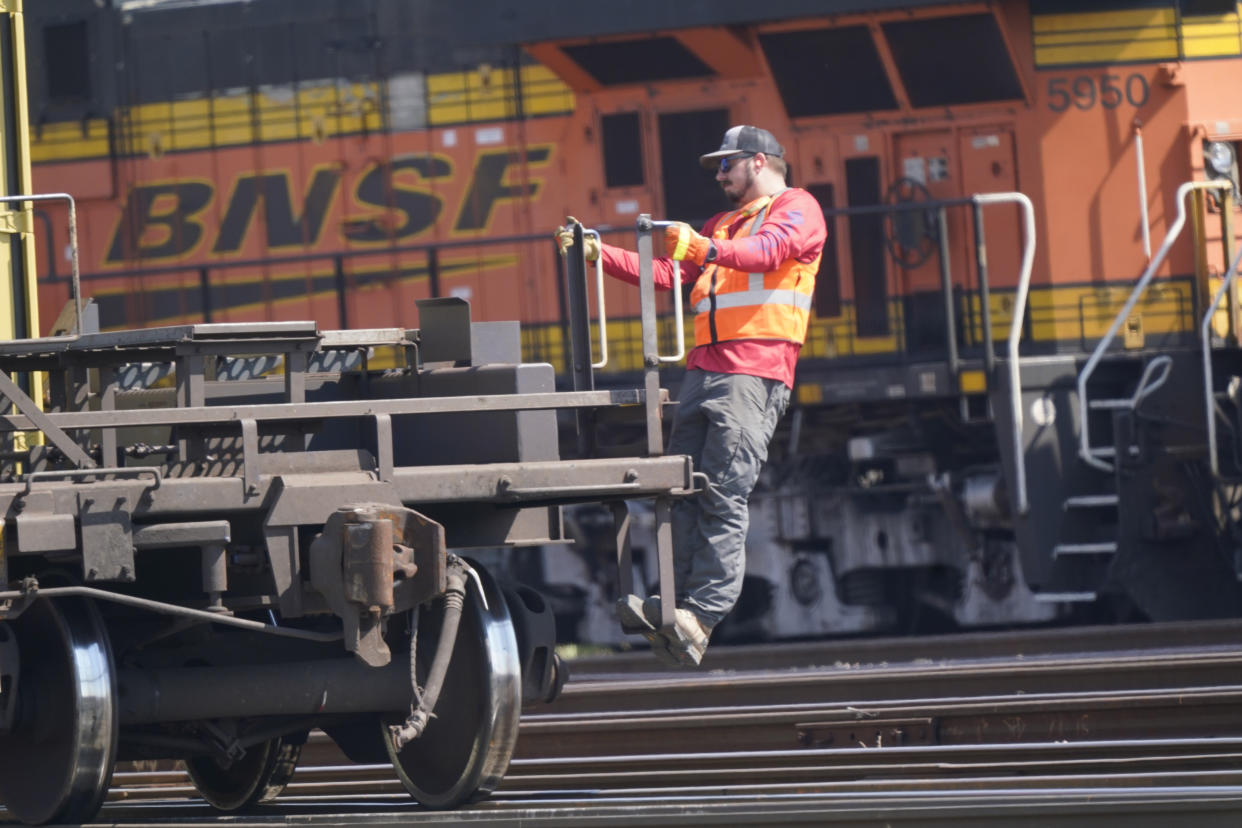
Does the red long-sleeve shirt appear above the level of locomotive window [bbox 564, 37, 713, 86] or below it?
below

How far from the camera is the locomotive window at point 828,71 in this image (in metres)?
8.79

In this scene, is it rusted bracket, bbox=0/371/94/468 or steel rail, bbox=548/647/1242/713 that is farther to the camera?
steel rail, bbox=548/647/1242/713

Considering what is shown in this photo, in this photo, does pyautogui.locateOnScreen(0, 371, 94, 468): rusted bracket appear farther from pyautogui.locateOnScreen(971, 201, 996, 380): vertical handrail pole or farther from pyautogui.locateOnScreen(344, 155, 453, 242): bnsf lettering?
pyautogui.locateOnScreen(344, 155, 453, 242): bnsf lettering

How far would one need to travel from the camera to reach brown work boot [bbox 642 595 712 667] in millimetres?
4371

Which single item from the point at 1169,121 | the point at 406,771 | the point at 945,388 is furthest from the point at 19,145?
the point at 1169,121

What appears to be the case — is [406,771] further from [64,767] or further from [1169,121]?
[1169,121]

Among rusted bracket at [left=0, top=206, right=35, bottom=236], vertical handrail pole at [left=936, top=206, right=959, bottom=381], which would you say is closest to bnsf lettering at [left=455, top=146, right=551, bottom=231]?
vertical handrail pole at [left=936, top=206, right=959, bottom=381]

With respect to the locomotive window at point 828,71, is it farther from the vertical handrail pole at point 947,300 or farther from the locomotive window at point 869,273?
the vertical handrail pole at point 947,300

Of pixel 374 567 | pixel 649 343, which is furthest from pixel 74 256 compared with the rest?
pixel 649 343

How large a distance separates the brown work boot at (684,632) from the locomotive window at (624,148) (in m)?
5.16

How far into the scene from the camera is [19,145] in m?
5.05

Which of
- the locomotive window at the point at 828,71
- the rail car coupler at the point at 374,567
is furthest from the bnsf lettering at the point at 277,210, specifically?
the rail car coupler at the point at 374,567

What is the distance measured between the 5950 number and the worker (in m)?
4.38

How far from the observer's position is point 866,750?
4.83m
